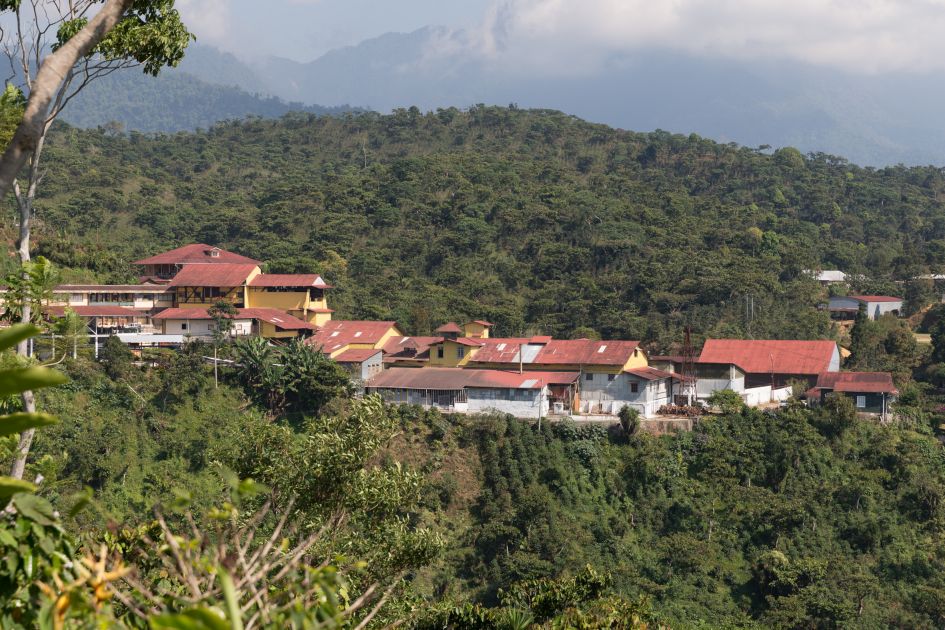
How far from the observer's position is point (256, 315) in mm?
37562

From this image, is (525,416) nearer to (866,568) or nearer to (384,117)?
(866,568)

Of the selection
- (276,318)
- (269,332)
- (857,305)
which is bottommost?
(269,332)

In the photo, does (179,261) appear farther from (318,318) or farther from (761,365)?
(761,365)

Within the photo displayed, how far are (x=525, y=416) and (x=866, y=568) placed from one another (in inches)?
464

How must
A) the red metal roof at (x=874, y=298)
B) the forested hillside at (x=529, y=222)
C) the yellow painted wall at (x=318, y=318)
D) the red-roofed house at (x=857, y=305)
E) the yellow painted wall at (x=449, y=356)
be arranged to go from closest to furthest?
the yellow painted wall at (x=449, y=356) < the yellow painted wall at (x=318, y=318) < the forested hillside at (x=529, y=222) < the red-roofed house at (x=857, y=305) < the red metal roof at (x=874, y=298)

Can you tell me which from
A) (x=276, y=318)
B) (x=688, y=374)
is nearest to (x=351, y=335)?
(x=276, y=318)

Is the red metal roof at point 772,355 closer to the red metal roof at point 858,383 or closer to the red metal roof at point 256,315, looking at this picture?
the red metal roof at point 858,383

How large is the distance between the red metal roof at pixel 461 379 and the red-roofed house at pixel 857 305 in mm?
22067

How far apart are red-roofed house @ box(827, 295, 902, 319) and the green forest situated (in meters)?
1.63

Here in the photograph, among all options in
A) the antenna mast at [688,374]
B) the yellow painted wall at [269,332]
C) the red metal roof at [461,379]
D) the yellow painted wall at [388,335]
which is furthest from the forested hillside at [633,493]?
the yellow painted wall at [388,335]

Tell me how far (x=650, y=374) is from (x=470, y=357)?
7179 millimetres

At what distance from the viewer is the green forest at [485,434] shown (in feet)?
27.5

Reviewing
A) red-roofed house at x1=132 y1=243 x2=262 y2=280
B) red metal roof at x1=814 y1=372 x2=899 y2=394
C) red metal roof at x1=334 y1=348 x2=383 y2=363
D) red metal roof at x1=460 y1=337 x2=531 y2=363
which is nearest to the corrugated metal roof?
red metal roof at x1=460 y1=337 x2=531 y2=363

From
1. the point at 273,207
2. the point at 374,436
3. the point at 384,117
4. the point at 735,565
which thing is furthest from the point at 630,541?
the point at 384,117
